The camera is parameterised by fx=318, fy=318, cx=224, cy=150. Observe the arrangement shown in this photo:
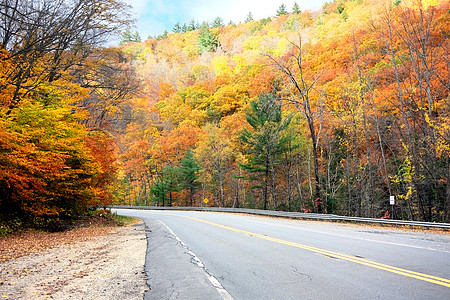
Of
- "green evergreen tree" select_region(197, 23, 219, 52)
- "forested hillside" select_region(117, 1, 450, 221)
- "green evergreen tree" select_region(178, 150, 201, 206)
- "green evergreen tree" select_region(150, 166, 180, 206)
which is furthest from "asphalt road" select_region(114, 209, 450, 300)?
"green evergreen tree" select_region(197, 23, 219, 52)

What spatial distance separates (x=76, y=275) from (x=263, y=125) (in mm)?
29574

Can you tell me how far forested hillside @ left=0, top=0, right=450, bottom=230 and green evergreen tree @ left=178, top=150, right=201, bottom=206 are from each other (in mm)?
333

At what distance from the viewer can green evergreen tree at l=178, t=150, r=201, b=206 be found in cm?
4650

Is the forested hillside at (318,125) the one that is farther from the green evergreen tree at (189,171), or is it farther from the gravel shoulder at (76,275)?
the gravel shoulder at (76,275)

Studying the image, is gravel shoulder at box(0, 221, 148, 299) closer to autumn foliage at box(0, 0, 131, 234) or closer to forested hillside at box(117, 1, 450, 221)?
autumn foliage at box(0, 0, 131, 234)

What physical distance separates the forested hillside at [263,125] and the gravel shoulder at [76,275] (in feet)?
17.2

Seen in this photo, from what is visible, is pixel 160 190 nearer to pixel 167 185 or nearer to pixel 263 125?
pixel 167 185

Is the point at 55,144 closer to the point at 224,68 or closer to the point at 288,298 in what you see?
the point at 288,298

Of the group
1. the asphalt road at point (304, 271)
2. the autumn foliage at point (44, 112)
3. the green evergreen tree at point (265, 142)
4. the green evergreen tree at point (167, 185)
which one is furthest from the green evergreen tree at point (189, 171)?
the asphalt road at point (304, 271)

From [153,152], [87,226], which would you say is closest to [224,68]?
[153,152]

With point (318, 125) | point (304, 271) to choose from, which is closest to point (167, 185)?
point (318, 125)

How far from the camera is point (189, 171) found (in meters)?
46.7

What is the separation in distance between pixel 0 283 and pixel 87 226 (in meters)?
13.9

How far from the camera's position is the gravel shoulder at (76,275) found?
5.16 m
